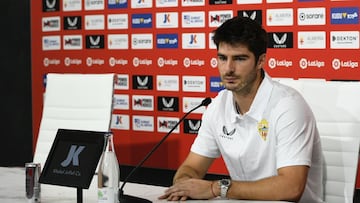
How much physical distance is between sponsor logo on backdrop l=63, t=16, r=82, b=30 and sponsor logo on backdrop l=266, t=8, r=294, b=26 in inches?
70.6

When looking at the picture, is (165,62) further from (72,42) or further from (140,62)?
(72,42)

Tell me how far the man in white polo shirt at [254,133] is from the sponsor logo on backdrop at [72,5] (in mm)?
3351

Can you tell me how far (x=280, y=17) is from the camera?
4941 mm

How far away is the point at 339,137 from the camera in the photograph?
274cm

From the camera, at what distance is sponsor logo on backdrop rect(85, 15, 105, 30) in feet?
19.1

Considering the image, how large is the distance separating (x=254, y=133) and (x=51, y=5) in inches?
153

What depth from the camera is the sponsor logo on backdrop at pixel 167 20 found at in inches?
214

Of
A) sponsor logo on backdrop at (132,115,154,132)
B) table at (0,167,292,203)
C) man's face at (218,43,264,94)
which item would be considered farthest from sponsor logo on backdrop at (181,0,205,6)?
table at (0,167,292,203)

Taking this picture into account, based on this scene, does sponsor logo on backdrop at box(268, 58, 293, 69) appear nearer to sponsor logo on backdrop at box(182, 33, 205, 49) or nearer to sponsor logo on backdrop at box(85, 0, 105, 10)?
sponsor logo on backdrop at box(182, 33, 205, 49)

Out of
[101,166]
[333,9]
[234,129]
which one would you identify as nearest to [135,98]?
[333,9]

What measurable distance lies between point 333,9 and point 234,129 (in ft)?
7.56

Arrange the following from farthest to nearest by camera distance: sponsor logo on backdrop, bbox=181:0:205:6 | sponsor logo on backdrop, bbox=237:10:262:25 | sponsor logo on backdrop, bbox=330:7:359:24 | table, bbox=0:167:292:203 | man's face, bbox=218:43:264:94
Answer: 1. sponsor logo on backdrop, bbox=181:0:205:6
2. sponsor logo on backdrop, bbox=237:10:262:25
3. sponsor logo on backdrop, bbox=330:7:359:24
4. man's face, bbox=218:43:264:94
5. table, bbox=0:167:292:203

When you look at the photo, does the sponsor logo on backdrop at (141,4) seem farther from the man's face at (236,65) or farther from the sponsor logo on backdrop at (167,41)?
the man's face at (236,65)

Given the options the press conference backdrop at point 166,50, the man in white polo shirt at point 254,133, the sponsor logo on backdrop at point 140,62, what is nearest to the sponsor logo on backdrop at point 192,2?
the press conference backdrop at point 166,50
